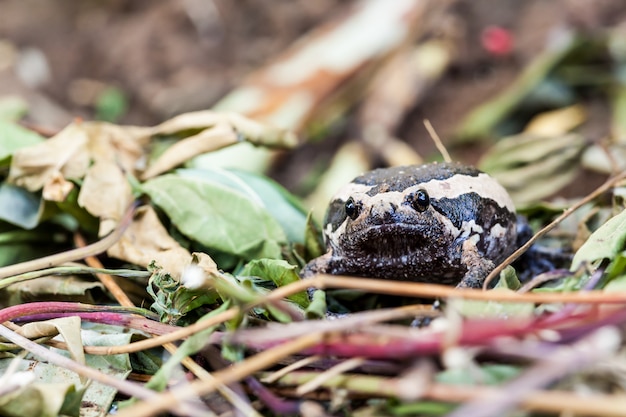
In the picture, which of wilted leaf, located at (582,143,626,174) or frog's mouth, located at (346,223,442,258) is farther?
wilted leaf, located at (582,143,626,174)

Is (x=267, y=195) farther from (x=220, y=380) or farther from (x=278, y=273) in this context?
(x=220, y=380)

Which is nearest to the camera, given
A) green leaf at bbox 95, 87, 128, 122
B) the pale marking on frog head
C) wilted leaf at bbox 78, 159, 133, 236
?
the pale marking on frog head

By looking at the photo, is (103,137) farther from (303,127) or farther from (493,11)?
(493,11)

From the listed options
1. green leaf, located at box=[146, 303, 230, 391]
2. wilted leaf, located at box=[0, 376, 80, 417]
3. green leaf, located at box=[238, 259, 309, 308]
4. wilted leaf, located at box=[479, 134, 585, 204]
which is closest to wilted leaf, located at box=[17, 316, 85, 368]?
wilted leaf, located at box=[0, 376, 80, 417]

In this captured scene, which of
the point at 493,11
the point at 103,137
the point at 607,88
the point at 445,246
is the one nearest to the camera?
the point at 445,246

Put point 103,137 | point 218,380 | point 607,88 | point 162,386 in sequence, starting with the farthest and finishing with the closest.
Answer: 1. point 607,88
2. point 103,137
3. point 162,386
4. point 218,380

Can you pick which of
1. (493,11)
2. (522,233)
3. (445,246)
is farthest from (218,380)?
(493,11)

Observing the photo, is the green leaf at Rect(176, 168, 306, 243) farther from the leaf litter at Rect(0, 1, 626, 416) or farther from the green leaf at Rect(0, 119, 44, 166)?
the green leaf at Rect(0, 119, 44, 166)
